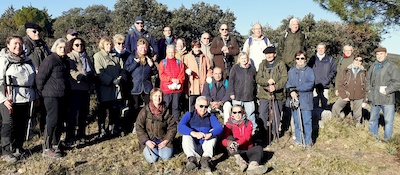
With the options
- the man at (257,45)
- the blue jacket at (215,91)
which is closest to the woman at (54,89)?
the blue jacket at (215,91)

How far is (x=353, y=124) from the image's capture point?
27.0 ft

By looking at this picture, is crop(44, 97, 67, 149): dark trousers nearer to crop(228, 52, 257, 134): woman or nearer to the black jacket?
the black jacket

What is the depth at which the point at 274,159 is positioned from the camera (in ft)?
20.6

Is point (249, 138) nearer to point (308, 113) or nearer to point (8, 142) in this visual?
point (308, 113)

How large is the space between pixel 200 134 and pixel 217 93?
5.93 feet

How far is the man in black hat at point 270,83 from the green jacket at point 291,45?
3.73 ft

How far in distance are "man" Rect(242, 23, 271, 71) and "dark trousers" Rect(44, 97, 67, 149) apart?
14.0ft

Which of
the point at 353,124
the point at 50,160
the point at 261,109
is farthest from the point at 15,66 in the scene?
the point at 353,124

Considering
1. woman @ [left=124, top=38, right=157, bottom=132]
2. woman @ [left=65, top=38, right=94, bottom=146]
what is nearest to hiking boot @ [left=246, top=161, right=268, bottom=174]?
woman @ [left=124, top=38, right=157, bottom=132]

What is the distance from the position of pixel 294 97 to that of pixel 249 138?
4.48ft

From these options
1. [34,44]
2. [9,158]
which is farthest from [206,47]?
[9,158]

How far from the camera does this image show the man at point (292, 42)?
25.5ft

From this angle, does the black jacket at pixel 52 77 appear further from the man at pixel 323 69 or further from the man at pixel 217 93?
the man at pixel 323 69

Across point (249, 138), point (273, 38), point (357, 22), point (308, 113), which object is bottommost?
point (249, 138)
